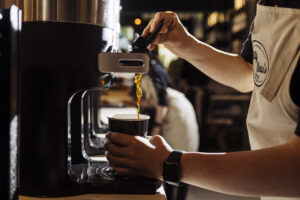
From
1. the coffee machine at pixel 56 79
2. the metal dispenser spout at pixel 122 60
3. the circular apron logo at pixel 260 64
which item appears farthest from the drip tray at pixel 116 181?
the circular apron logo at pixel 260 64

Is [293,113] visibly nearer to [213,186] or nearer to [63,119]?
[213,186]

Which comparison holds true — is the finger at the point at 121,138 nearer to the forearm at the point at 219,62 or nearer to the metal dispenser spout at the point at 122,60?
the metal dispenser spout at the point at 122,60

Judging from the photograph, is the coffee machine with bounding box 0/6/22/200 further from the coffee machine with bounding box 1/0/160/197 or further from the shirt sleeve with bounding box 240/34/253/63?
the shirt sleeve with bounding box 240/34/253/63

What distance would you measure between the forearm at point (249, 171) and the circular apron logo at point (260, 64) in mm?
322

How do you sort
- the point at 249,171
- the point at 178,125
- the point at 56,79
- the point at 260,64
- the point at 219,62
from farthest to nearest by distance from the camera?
the point at 178,125 < the point at 219,62 < the point at 260,64 < the point at 56,79 < the point at 249,171

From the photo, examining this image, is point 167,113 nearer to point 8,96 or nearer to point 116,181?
point 116,181

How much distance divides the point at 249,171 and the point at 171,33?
0.63 m

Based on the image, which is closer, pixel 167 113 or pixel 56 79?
pixel 56 79

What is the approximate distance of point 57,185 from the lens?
78 cm

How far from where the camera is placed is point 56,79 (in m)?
0.76

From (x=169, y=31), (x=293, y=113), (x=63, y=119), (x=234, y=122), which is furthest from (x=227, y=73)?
(x=234, y=122)

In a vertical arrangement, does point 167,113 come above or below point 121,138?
below

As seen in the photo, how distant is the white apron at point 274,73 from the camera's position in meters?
0.81

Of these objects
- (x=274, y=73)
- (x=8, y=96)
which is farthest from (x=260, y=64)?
(x=8, y=96)
